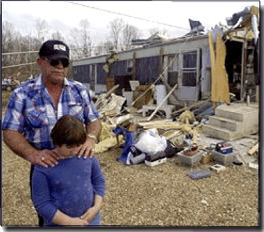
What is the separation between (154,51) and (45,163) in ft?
27.2

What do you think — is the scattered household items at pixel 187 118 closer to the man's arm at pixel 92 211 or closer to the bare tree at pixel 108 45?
the bare tree at pixel 108 45

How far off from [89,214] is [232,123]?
14.9 ft

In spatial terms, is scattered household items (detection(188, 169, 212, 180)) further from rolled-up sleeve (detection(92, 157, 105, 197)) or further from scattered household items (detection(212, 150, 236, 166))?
rolled-up sleeve (detection(92, 157, 105, 197))

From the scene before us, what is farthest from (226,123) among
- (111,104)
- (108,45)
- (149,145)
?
(108,45)

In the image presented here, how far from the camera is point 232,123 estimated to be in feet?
17.0

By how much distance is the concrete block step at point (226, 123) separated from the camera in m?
5.13

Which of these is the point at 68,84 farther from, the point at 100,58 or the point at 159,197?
the point at 100,58

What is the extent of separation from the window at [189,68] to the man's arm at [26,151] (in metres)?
6.98

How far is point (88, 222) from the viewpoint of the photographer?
1281 mm

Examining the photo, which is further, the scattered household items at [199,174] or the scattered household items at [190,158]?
the scattered household items at [190,158]

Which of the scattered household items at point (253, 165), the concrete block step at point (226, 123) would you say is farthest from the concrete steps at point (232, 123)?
the scattered household items at point (253, 165)

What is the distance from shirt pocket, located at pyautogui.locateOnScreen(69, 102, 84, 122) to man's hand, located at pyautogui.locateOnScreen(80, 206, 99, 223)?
1.54ft

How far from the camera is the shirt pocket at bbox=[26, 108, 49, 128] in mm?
1268

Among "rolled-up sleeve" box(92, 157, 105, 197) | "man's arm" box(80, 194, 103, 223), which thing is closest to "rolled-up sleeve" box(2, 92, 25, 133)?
"rolled-up sleeve" box(92, 157, 105, 197)
